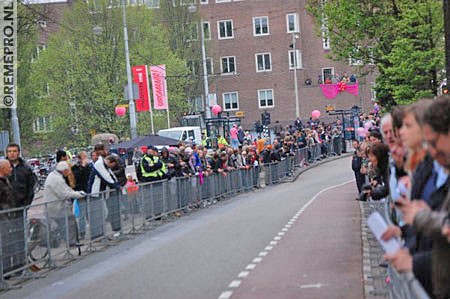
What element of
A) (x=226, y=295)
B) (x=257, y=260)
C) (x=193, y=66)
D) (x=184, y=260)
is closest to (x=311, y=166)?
(x=193, y=66)

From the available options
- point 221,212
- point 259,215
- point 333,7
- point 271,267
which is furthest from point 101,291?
point 333,7

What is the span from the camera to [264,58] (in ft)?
280

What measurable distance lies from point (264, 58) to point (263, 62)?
1.16ft

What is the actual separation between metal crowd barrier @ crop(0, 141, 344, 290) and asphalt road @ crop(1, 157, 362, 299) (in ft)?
1.21

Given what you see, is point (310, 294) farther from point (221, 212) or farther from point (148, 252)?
point (221, 212)

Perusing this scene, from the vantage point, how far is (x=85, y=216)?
18344 mm

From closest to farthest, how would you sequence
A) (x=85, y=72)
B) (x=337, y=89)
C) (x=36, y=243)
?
1. (x=36, y=243)
2. (x=85, y=72)
3. (x=337, y=89)

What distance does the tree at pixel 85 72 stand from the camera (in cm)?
6450

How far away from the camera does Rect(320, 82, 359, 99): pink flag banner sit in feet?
233

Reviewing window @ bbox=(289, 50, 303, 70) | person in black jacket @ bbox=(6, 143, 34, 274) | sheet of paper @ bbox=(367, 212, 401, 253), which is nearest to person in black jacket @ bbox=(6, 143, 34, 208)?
person in black jacket @ bbox=(6, 143, 34, 274)

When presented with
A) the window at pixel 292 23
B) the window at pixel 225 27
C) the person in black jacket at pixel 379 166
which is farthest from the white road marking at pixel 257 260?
the window at pixel 225 27

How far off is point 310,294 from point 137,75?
1591 inches

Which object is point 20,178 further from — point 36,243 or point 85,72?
point 85,72

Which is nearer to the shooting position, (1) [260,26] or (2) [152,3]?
(2) [152,3]
